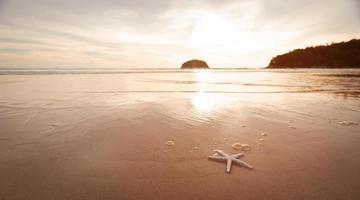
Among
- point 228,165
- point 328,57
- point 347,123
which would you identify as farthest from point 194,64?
point 228,165

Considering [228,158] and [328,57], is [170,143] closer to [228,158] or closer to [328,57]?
[228,158]

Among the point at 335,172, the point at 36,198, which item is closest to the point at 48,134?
the point at 36,198

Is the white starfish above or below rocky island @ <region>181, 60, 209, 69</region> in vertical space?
below

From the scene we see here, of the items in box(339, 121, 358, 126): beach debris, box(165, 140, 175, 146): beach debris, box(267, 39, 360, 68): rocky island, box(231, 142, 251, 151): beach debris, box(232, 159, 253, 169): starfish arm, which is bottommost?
box(339, 121, 358, 126): beach debris

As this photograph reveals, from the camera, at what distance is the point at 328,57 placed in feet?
210

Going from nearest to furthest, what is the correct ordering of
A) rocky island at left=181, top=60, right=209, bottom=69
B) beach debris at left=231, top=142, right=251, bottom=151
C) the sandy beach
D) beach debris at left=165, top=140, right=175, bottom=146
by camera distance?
the sandy beach < beach debris at left=231, top=142, right=251, bottom=151 < beach debris at left=165, top=140, right=175, bottom=146 < rocky island at left=181, top=60, right=209, bottom=69

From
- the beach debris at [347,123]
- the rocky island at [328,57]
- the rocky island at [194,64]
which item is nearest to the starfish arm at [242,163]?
the beach debris at [347,123]

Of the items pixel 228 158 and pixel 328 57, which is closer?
pixel 228 158

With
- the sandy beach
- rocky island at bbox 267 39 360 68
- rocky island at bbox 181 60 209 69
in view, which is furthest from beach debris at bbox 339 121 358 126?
rocky island at bbox 181 60 209 69

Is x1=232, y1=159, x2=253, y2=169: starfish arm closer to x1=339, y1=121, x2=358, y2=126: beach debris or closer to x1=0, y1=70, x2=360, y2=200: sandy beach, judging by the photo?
x1=0, y1=70, x2=360, y2=200: sandy beach

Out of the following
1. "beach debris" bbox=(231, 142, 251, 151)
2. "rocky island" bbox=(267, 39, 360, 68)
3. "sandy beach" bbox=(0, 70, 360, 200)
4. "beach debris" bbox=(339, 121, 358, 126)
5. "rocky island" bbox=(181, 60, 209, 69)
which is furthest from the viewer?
"rocky island" bbox=(181, 60, 209, 69)

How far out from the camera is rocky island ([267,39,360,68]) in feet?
190

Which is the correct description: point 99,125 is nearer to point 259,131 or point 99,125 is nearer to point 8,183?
point 8,183

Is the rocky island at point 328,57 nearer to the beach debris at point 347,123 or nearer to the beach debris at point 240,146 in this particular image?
the beach debris at point 347,123
